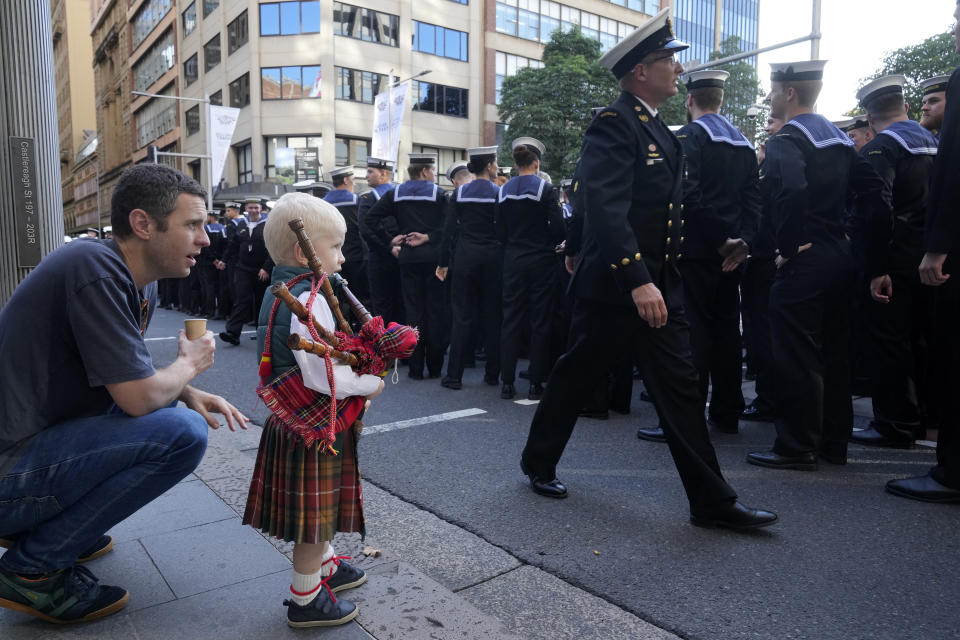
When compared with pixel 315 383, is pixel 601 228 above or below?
above

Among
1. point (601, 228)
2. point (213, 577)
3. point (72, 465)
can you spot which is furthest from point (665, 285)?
point (72, 465)

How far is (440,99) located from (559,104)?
7.70 m

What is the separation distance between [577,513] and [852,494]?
4.88 feet

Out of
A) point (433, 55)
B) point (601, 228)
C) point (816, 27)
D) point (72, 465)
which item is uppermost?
point (433, 55)

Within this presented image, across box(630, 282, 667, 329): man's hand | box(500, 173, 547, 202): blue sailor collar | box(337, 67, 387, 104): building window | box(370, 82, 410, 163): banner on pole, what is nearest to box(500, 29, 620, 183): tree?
box(337, 67, 387, 104): building window

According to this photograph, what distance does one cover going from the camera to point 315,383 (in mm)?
2236

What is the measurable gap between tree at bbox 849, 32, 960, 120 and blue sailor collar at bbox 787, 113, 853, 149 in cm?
3304

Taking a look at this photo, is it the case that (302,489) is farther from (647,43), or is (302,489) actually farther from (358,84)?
(358,84)

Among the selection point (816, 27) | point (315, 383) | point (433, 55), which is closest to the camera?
point (315, 383)

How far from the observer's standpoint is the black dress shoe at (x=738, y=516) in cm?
318

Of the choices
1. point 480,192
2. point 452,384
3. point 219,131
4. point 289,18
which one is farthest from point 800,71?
point 289,18

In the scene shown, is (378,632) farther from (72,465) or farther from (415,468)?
(415,468)

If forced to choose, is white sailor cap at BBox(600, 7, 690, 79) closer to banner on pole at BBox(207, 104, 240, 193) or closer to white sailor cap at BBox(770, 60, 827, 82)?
white sailor cap at BBox(770, 60, 827, 82)

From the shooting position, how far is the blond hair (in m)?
2.41
